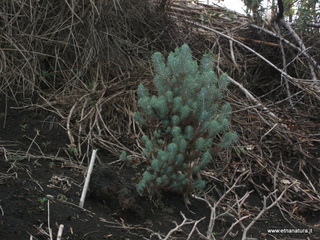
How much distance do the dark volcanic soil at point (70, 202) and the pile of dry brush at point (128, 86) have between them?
20 cm

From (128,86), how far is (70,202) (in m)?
1.83

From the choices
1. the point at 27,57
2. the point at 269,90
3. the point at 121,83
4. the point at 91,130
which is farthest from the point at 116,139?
the point at 269,90

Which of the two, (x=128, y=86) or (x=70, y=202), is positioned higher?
(x=128, y=86)

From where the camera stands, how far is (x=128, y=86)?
17.4 ft

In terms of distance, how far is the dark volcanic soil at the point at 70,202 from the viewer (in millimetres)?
3256

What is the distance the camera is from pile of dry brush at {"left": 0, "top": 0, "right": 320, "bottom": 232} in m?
4.80

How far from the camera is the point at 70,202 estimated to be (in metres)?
3.68

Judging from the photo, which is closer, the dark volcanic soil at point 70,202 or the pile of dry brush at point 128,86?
the dark volcanic soil at point 70,202

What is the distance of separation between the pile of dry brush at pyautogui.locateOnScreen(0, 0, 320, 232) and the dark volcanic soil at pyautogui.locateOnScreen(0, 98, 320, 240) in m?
0.20

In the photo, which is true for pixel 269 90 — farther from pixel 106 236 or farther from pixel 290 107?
pixel 106 236

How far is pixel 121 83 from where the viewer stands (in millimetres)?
5352

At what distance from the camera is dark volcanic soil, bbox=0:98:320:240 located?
10.7ft

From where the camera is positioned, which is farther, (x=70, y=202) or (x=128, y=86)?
(x=128, y=86)

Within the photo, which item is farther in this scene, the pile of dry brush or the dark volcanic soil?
the pile of dry brush
